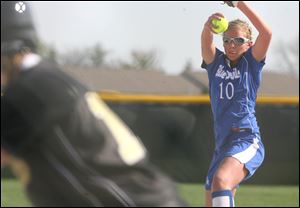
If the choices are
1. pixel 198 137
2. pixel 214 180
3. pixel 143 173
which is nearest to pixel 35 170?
pixel 143 173

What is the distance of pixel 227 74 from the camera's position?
236 inches

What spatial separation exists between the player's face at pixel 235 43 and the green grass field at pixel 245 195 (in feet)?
12.5

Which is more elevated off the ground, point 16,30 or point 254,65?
point 16,30

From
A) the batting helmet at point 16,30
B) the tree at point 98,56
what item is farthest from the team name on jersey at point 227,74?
the tree at point 98,56

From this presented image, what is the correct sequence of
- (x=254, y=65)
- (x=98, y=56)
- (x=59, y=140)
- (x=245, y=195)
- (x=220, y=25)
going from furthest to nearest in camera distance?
(x=98, y=56) < (x=245, y=195) < (x=254, y=65) < (x=220, y=25) < (x=59, y=140)

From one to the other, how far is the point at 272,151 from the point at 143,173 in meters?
10.6

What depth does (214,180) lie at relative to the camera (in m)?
5.27

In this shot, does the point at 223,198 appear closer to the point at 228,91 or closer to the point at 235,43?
the point at 228,91

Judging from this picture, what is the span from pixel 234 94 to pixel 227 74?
169 millimetres

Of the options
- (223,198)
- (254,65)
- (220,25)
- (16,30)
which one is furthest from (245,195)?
(16,30)

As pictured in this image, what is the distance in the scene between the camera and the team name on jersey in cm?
596

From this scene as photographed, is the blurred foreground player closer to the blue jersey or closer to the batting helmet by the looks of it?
the batting helmet

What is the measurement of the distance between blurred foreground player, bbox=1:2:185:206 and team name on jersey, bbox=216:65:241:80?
331cm

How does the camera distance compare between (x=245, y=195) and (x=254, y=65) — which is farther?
(x=245, y=195)
